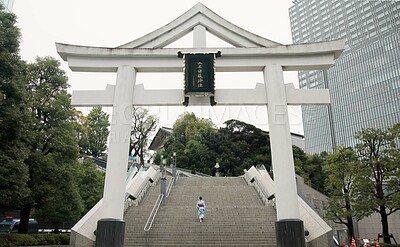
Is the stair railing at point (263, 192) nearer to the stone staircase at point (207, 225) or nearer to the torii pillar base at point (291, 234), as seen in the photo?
the stone staircase at point (207, 225)

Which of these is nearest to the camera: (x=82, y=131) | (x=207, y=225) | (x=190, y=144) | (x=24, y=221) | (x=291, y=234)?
(x=291, y=234)

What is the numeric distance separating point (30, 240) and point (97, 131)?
35265mm

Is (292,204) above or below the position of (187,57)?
below

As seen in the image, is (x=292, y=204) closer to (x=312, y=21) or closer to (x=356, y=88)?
(x=356, y=88)

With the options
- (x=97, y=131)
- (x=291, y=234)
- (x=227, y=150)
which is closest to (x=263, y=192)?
(x=291, y=234)

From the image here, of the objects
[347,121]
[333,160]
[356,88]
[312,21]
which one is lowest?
[333,160]

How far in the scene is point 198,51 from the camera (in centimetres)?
1046

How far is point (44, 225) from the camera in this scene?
24.1 m

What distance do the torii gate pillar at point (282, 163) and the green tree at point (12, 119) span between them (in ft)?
27.2

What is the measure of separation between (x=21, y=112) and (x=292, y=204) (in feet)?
31.9

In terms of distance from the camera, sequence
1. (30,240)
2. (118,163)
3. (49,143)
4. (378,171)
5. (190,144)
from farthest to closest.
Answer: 1. (190,144)
2. (378,171)
3. (49,143)
4. (30,240)
5. (118,163)

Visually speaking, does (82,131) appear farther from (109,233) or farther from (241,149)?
(109,233)

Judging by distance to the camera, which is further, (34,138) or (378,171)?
(378,171)

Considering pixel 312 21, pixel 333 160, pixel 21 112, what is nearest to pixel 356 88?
pixel 312 21
